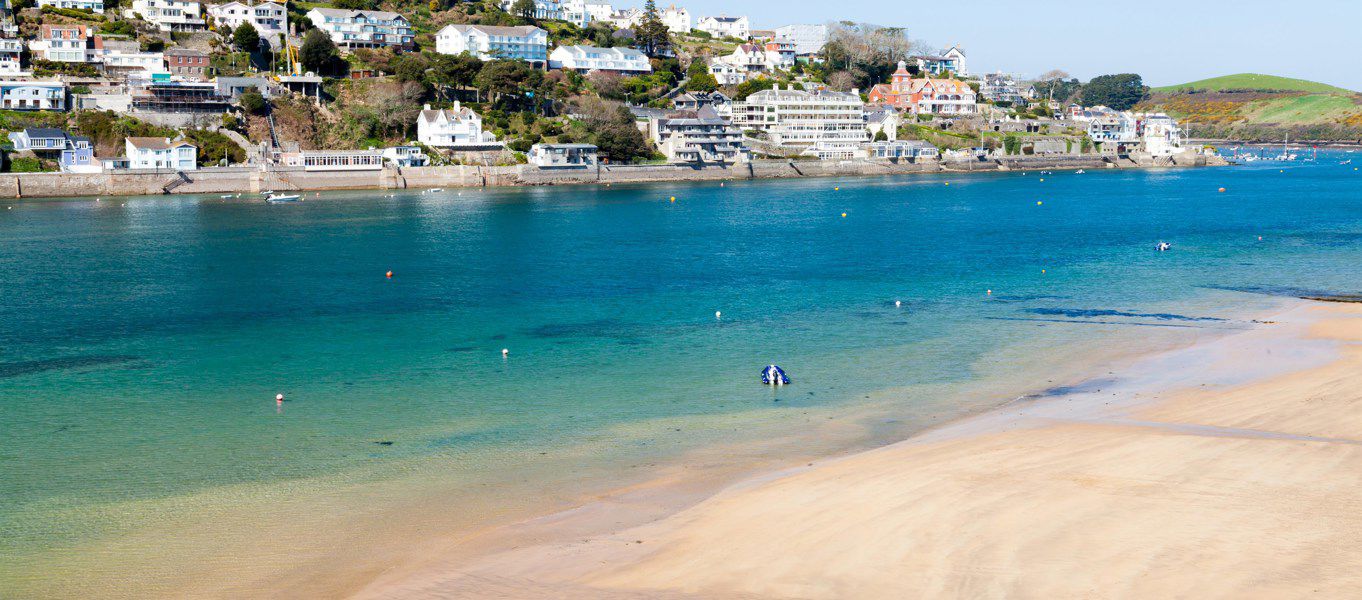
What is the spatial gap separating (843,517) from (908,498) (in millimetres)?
990

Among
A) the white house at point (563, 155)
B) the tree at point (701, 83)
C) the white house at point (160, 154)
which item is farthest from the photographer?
the tree at point (701, 83)

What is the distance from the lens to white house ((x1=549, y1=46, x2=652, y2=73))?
100375 mm

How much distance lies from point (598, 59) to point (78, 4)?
44.3m

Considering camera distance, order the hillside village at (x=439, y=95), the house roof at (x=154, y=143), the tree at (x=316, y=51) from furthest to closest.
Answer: the tree at (x=316, y=51) → the hillside village at (x=439, y=95) → the house roof at (x=154, y=143)

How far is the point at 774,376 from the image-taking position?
20.9 metres

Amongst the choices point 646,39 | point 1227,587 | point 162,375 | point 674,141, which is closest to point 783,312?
point 162,375

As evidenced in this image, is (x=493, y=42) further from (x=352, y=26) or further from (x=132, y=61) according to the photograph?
(x=132, y=61)

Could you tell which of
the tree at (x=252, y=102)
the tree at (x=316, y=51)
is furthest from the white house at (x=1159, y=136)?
the tree at (x=252, y=102)

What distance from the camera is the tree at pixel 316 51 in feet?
276

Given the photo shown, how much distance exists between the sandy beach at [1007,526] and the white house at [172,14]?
294 ft

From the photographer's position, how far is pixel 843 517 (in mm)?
12445

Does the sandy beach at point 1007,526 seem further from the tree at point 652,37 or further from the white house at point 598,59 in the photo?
the tree at point 652,37

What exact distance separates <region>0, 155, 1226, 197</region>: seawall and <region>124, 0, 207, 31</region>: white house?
24.5 meters

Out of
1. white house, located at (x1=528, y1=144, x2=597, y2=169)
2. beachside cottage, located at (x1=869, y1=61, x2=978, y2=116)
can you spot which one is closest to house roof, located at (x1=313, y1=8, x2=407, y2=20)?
white house, located at (x1=528, y1=144, x2=597, y2=169)
